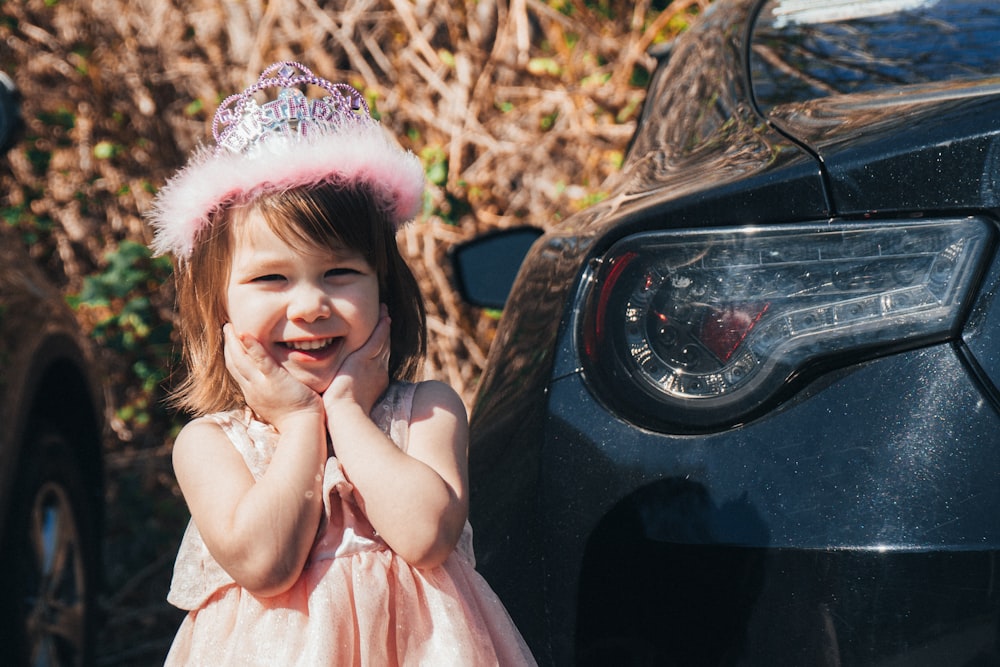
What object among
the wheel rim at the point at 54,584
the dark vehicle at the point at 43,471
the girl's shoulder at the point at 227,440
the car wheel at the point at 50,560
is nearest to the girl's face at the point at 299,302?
the girl's shoulder at the point at 227,440

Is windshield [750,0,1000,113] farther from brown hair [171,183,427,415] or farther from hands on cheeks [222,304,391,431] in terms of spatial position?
hands on cheeks [222,304,391,431]

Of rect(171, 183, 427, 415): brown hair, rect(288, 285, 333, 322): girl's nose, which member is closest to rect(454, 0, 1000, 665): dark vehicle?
rect(171, 183, 427, 415): brown hair

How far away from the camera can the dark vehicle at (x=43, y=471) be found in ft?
7.99

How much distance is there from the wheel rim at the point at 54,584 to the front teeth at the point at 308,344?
144 centimetres

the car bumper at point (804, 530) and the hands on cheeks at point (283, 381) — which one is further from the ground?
the hands on cheeks at point (283, 381)

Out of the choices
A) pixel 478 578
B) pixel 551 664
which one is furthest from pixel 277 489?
pixel 551 664

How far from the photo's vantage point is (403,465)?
141cm

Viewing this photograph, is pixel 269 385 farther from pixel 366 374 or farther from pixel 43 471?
pixel 43 471

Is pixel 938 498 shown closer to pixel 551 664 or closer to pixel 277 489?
pixel 551 664

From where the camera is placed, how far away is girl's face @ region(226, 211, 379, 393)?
4.82 feet

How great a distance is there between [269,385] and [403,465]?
0.23 m

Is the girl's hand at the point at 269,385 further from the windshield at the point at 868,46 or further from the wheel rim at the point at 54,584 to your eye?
the wheel rim at the point at 54,584

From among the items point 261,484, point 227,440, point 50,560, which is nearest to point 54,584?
point 50,560

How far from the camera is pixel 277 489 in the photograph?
1.38 meters
